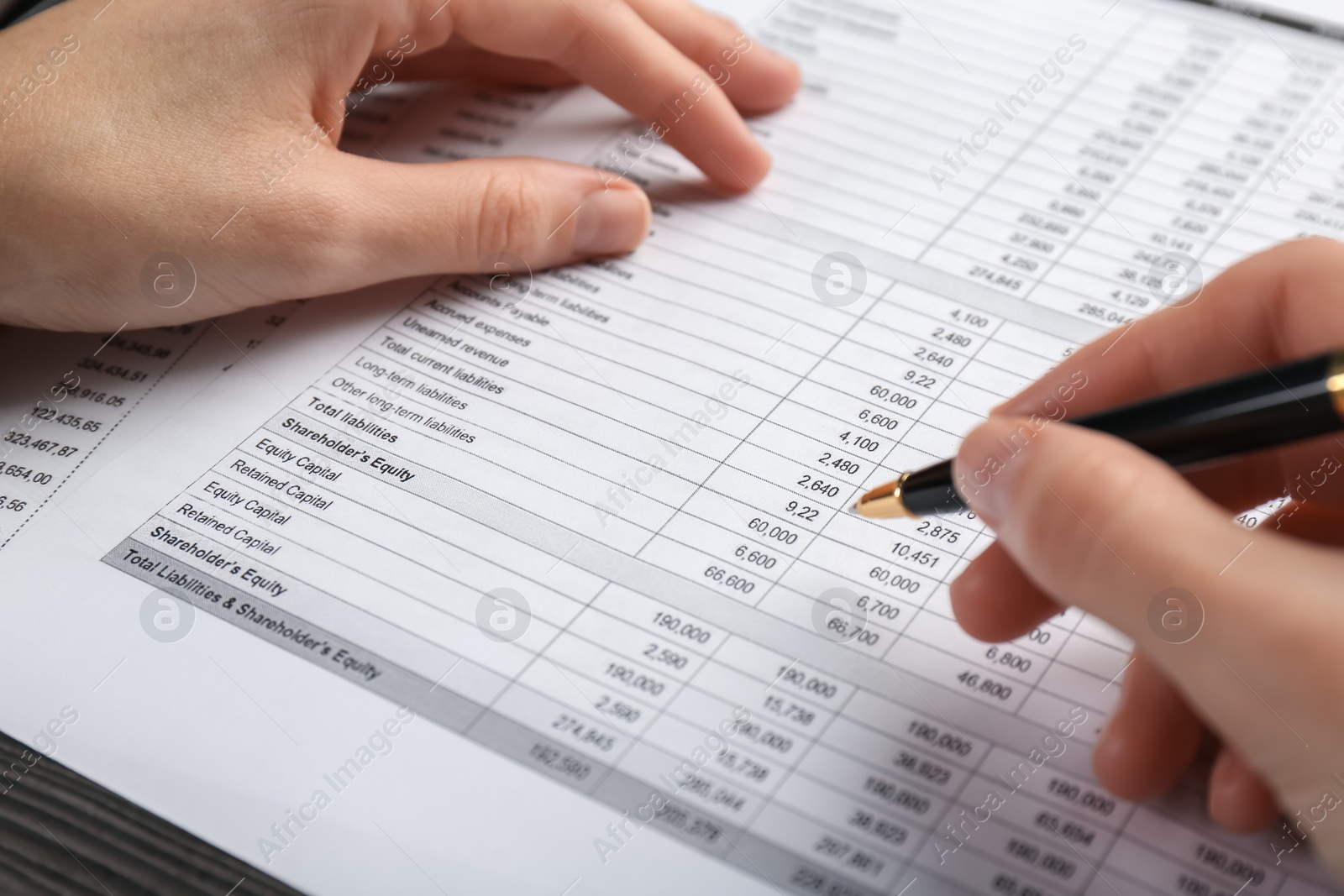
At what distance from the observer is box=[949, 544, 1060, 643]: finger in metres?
0.53

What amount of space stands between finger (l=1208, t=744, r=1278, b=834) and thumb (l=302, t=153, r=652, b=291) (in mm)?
556

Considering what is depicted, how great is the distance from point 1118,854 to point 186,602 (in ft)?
1.79

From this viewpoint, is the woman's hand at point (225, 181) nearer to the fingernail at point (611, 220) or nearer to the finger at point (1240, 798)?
the fingernail at point (611, 220)

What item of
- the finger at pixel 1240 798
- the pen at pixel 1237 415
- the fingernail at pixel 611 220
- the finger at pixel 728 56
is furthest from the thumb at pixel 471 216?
the finger at pixel 1240 798

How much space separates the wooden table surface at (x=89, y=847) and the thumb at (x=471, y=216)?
1.24 ft

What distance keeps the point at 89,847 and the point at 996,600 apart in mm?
507

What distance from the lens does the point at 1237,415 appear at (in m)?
0.44

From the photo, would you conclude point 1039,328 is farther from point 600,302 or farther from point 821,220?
point 600,302

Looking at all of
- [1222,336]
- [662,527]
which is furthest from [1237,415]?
[662,527]

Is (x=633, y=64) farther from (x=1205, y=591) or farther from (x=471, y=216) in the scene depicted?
(x=1205, y=591)

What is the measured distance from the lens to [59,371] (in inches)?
30.3

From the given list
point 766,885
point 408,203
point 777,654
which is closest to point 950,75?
point 408,203

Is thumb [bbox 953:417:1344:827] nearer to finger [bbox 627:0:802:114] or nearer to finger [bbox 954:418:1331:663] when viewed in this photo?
finger [bbox 954:418:1331:663]

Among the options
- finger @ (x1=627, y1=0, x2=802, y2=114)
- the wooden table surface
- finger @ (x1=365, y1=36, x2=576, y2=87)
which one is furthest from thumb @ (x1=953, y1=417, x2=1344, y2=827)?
finger @ (x1=365, y1=36, x2=576, y2=87)
